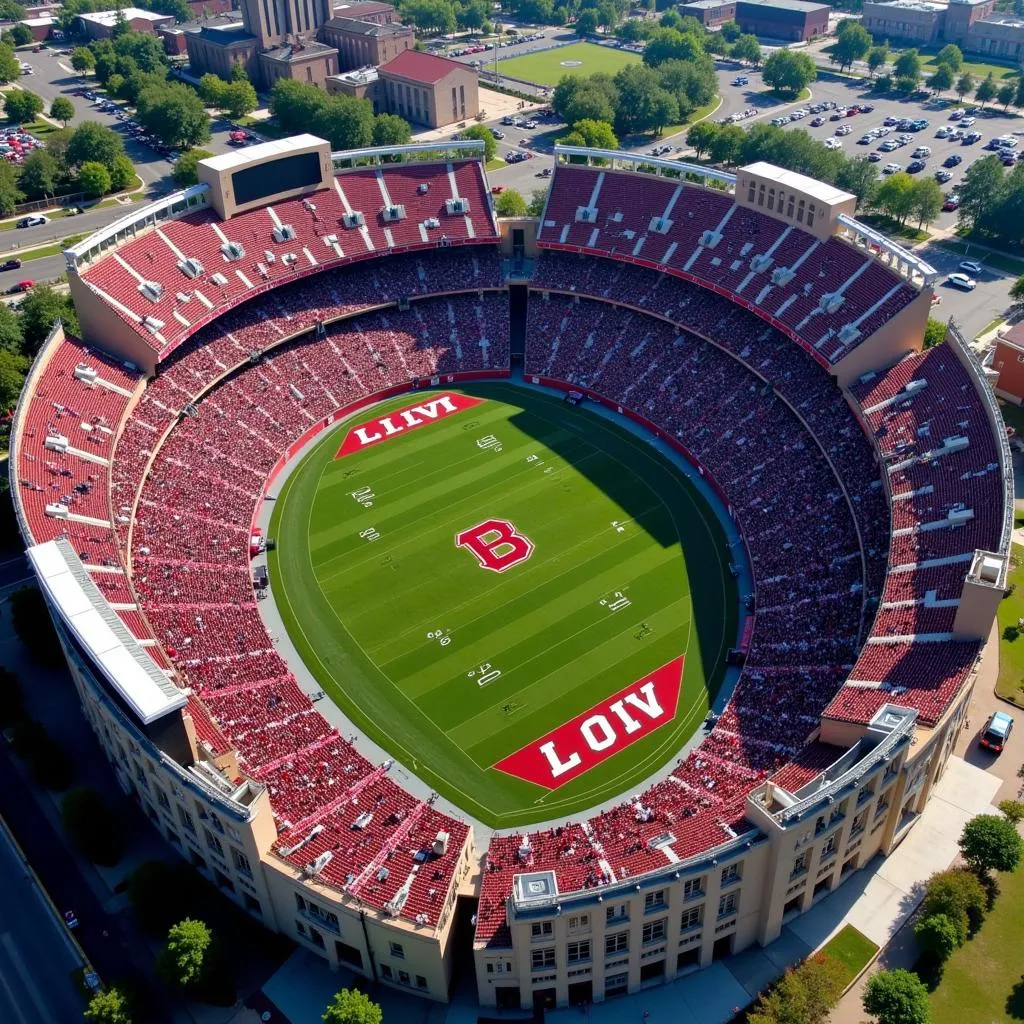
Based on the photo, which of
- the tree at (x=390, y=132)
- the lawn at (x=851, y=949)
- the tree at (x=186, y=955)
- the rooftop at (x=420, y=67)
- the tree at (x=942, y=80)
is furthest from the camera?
the tree at (x=942, y=80)

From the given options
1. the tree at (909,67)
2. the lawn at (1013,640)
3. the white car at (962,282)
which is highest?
the tree at (909,67)

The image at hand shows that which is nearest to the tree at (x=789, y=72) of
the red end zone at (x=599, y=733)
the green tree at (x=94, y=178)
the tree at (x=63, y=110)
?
the green tree at (x=94, y=178)

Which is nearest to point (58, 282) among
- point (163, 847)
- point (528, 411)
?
point (528, 411)

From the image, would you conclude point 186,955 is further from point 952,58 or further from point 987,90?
point 952,58

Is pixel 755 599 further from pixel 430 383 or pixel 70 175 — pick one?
pixel 70 175

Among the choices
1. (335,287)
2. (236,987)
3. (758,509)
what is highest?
(335,287)

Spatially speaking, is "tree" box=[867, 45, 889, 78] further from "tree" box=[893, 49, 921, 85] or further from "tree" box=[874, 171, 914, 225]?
"tree" box=[874, 171, 914, 225]

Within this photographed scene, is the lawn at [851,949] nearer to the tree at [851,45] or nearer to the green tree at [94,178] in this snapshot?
the green tree at [94,178]
